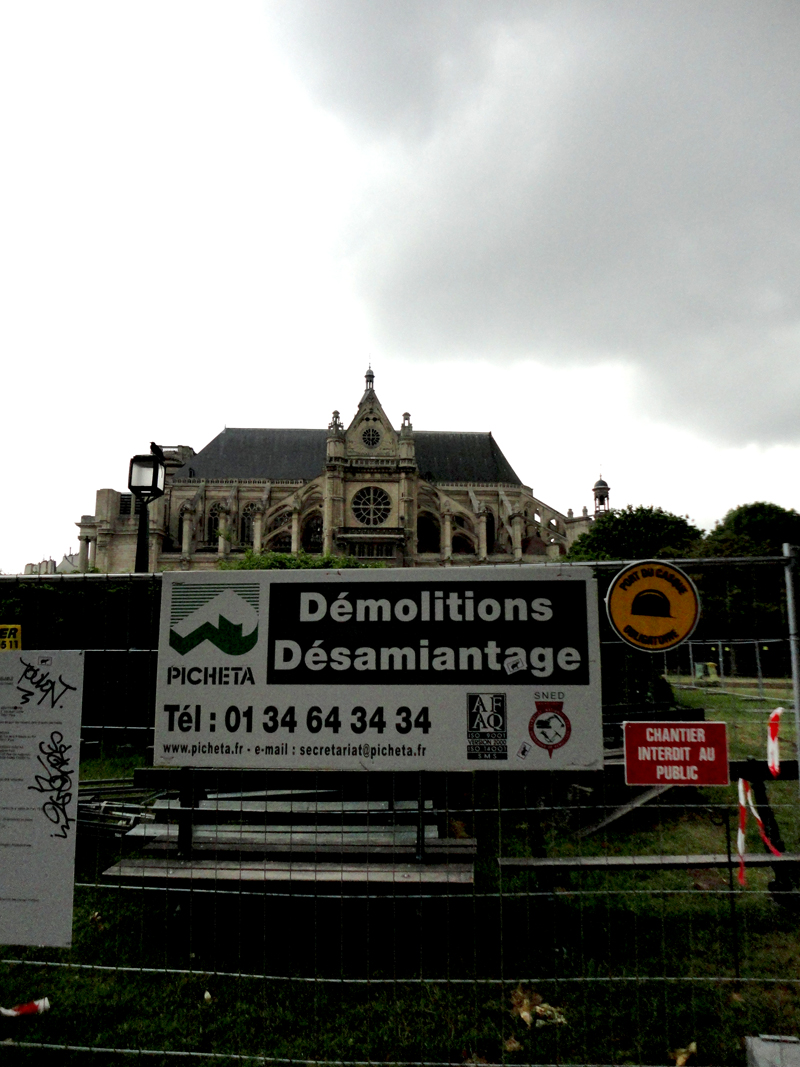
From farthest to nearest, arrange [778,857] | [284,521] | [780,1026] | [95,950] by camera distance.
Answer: [284,521], [95,950], [778,857], [780,1026]

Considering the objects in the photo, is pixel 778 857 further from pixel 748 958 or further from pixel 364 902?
pixel 364 902

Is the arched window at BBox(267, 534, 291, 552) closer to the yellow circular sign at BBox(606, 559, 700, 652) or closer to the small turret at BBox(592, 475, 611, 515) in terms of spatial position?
the small turret at BBox(592, 475, 611, 515)

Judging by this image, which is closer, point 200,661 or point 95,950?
point 200,661

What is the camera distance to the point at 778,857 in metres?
3.73

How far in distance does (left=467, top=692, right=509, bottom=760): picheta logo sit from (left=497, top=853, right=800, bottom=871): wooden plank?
64cm

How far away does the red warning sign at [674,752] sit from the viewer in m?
3.12

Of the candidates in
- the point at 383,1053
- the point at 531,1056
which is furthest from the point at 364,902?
the point at 531,1056

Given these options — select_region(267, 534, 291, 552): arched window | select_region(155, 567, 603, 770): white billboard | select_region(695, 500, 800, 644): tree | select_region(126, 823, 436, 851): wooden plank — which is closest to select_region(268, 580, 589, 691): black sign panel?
select_region(155, 567, 603, 770): white billboard

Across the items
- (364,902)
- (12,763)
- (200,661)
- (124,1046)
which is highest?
(200,661)

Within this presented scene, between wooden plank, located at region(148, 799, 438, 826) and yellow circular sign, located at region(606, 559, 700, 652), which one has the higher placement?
yellow circular sign, located at region(606, 559, 700, 652)

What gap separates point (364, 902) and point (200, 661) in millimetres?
1841

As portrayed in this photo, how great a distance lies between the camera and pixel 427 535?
53.2 metres

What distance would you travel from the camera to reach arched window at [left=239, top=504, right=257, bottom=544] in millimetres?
53969

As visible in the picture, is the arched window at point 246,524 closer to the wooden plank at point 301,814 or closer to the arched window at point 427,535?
the arched window at point 427,535
